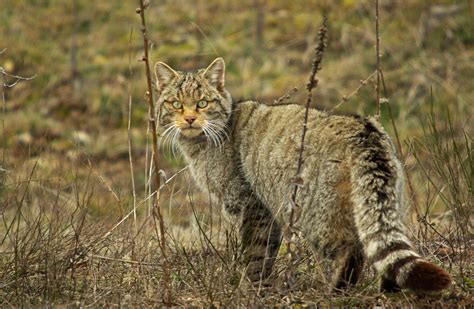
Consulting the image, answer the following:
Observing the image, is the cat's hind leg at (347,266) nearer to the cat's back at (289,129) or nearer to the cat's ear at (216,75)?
the cat's back at (289,129)

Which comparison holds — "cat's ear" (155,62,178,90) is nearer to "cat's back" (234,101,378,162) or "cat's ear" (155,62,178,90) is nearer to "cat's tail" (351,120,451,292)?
"cat's back" (234,101,378,162)

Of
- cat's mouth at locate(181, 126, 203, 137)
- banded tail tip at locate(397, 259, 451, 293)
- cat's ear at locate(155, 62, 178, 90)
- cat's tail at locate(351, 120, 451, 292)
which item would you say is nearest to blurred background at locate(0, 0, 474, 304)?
cat's ear at locate(155, 62, 178, 90)

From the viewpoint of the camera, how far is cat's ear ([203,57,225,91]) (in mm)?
5859

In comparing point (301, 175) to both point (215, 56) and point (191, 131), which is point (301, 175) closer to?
point (191, 131)

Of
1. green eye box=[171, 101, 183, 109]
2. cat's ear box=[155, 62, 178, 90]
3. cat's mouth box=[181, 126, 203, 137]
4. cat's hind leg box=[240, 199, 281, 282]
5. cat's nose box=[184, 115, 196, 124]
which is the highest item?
cat's ear box=[155, 62, 178, 90]

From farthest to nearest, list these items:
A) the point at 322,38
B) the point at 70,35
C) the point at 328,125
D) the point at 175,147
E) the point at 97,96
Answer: the point at 70,35, the point at 97,96, the point at 175,147, the point at 328,125, the point at 322,38

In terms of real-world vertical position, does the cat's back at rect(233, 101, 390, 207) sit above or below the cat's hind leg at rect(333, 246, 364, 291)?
above

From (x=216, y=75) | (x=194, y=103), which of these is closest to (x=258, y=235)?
(x=194, y=103)

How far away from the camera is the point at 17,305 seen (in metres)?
4.11

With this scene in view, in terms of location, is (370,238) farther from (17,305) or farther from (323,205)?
(17,305)

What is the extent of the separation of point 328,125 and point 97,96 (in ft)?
29.2

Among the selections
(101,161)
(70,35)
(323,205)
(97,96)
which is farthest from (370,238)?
(70,35)

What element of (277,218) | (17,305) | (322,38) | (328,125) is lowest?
(17,305)

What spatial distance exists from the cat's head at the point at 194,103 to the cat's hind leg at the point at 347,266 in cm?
160
